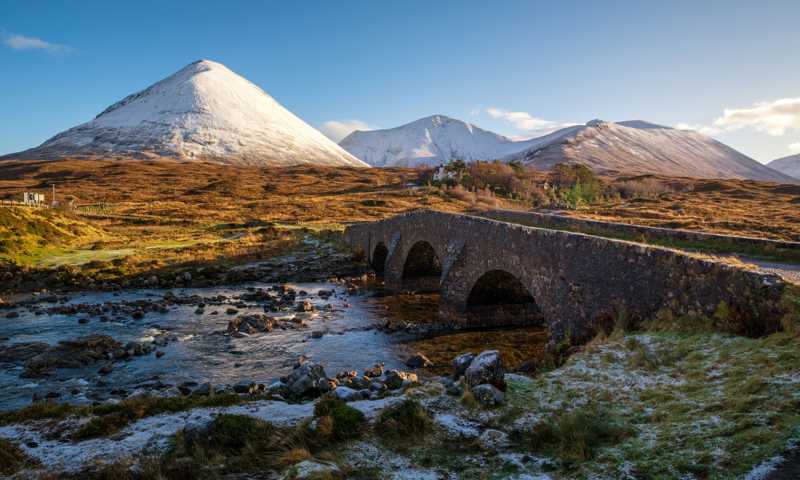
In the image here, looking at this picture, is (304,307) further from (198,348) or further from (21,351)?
(21,351)

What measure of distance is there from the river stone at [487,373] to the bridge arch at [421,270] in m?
21.0

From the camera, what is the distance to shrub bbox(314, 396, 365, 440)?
838cm

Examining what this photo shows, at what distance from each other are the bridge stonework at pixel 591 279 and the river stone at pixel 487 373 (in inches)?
163

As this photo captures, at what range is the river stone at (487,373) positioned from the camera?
1047 centimetres

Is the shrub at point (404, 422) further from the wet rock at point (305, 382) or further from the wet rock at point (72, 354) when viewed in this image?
the wet rock at point (72, 354)

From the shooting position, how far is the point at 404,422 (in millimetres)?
8695

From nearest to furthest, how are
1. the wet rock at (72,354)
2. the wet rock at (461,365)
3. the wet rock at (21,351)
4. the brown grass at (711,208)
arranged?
the wet rock at (461,365), the wet rock at (72,354), the wet rock at (21,351), the brown grass at (711,208)

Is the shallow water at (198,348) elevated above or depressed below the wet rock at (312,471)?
below

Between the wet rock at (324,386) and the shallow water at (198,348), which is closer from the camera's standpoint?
the wet rock at (324,386)

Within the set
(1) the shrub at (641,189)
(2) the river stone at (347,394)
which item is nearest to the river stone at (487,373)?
(2) the river stone at (347,394)

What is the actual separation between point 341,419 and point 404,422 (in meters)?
1.07

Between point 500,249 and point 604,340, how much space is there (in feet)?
27.0

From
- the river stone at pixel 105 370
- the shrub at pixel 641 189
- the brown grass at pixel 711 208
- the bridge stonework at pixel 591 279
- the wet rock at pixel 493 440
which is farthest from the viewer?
the shrub at pixel 641 189

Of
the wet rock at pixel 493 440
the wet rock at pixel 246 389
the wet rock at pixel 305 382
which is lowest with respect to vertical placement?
the wet rock at pixel 246 389
